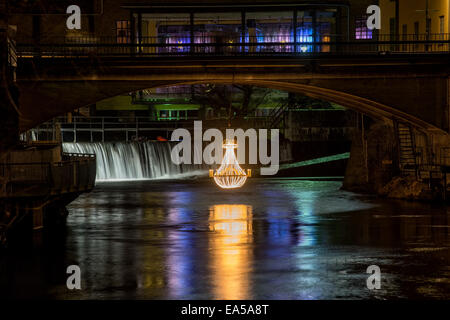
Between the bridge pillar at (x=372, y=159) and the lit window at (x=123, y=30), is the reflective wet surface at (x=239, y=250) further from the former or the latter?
the lit window at (x=123, y=30)

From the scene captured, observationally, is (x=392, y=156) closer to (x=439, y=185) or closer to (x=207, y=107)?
(x=439, y=185)

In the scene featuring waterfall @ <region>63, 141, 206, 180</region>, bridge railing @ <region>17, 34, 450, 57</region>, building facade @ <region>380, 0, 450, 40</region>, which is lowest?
waterfall @ <region>63, 141, 206, 180</region>

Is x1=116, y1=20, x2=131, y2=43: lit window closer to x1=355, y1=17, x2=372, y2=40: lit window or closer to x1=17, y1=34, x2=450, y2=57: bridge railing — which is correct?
x1=17, y1=34, x2=450, y2=57: bridge railing

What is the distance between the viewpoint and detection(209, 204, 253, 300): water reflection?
78.7ft

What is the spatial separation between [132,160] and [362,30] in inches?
729

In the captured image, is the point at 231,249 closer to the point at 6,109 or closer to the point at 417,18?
the point at 6,109

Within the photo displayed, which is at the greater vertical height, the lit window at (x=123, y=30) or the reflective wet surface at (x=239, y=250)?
the lit window at (x=123, y=30)

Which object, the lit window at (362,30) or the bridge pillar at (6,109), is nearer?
the bridge pillar at (6,109)

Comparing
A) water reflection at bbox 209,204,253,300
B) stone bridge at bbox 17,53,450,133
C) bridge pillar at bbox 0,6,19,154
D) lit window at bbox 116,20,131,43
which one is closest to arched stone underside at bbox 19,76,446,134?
stone bridge at bbox 17,53,450,133

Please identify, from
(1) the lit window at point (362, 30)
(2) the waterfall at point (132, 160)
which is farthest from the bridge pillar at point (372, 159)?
(2) the waterfall at point (132, 160)

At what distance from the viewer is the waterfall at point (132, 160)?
63812 millimetres

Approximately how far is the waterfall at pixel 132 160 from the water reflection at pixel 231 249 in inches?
786

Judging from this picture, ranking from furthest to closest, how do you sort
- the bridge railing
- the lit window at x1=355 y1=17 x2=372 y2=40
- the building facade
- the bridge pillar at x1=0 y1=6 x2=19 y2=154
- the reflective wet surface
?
1. the lit window at x1=355 y1=17 x2=372 y2=40
2. the building facade
3. the bridge railing
4. the bridge pillar at x1=0 y1=6 x2=19 y2=154
5. the reflective wet surface

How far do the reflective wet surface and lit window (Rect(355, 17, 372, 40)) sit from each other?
15582 millimetres
